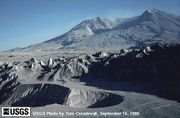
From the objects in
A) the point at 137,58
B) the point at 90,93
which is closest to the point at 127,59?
the point at 137,58

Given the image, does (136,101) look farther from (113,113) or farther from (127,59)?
(127,59)

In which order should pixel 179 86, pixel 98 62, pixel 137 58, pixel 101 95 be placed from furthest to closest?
1. pixel 98 62
2. pixel 137 58
3. pixel 101 95
4. pixel 179 86

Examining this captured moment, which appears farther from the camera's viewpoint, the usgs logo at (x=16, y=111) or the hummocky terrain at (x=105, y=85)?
the hummocky terrain at (x=105, y=85)

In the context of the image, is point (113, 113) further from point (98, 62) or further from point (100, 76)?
point (98, 62)

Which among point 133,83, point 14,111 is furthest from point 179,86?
point 14,111

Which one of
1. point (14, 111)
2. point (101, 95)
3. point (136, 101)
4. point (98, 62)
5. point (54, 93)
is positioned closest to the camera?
point (14, 111)

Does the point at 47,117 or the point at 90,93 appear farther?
the point at 90,93

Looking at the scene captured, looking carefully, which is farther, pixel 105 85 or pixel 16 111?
pixel 105 85

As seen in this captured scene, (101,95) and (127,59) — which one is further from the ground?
(127,59)

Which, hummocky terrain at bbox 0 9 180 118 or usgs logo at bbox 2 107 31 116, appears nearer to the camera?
usgs logo at bbox 2 107 31 116
